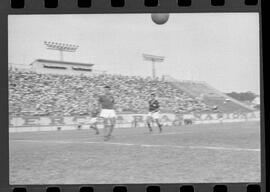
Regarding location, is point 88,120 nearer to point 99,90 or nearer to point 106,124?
point 99,90

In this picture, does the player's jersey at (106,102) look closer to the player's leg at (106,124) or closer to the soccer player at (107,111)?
the soccer player at (107,111)

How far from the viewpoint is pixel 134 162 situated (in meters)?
5.93

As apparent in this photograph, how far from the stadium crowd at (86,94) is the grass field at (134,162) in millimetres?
1882

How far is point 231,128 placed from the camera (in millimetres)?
10141

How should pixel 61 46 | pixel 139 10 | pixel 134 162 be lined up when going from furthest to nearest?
pixel 61 46, pixel 134 162, pixel 139 10

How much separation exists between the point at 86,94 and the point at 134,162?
715 centimetres

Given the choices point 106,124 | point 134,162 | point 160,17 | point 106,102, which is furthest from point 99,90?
point 160,17

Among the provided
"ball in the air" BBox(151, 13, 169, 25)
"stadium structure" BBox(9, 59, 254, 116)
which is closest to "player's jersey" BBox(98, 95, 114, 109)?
"stadium structure" BBox(9, 59, 254, 116)

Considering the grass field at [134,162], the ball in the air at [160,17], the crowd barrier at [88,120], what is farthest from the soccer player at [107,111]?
the ball in the air at [160,17]

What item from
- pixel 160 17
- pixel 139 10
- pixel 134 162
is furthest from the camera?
pixel 134 162

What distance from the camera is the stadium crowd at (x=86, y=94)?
10.0 m

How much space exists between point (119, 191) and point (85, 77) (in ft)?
19.8

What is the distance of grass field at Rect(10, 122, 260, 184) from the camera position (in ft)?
17.5

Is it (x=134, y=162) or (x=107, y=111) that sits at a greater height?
(x=107, y=111)
